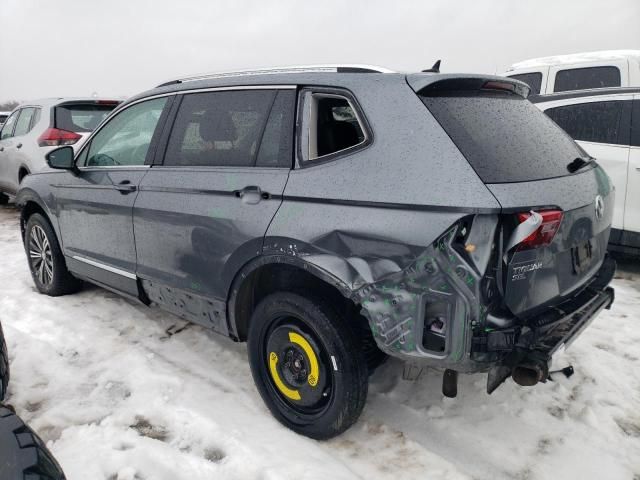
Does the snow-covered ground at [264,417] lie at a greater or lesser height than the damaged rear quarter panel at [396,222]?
lesser

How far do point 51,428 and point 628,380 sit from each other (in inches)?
131

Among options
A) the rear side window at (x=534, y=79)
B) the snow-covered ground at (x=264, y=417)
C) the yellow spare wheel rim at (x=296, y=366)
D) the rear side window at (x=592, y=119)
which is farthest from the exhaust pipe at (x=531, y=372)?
the rear side window at (x=534, y=79)

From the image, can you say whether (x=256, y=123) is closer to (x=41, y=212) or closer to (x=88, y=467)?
(x=88, y=467)

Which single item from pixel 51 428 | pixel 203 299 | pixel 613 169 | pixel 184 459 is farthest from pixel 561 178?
pixel 613 169

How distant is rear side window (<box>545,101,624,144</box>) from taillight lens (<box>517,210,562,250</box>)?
12.1ft

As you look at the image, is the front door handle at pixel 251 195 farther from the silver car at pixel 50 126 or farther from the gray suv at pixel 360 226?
the silver car at pixel 50 126

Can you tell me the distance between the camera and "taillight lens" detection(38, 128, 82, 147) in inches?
267

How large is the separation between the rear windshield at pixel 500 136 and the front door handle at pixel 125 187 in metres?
2.01

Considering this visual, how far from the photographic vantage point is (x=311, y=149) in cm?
242

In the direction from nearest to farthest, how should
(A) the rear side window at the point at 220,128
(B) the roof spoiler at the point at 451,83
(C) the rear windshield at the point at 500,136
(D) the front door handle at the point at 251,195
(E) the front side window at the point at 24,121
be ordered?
(C) the rear windshield at the point at 500,136 < (B) the roof spoiler at the point at 451,83 < (D) the front door handle at the point at 251,195 < (A) the rear side window at the point at 220,128 < (E) the front side window at the point at 24,121

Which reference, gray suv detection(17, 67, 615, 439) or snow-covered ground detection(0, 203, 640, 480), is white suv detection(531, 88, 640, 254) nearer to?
snow-covered ground detection(0, 203, 640, 480)

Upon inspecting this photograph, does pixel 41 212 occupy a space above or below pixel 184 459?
above

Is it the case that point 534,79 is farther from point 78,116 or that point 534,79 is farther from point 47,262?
point 47,262

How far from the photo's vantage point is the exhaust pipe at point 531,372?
6.33 feet
